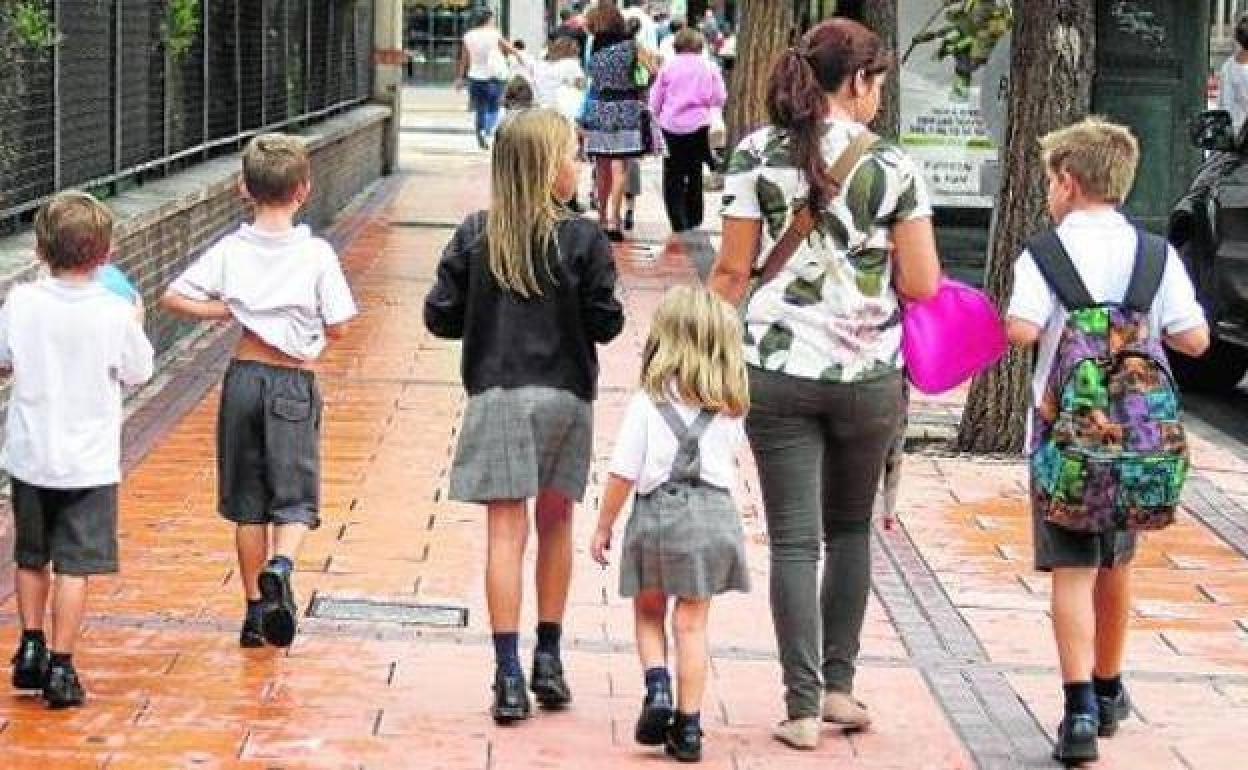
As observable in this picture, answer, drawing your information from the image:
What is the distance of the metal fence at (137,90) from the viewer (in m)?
11.1

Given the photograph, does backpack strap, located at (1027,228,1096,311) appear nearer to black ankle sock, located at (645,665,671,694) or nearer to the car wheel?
black ankle sock, located at (645,665,671,694)

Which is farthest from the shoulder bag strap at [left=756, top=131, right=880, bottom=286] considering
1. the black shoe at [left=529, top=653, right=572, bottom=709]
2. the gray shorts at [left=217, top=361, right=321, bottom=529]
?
the gray shorts at [left=217, top=361, right=321, bottom=529]

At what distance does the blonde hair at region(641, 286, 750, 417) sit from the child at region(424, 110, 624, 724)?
38 cm

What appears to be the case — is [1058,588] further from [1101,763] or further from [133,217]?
[133,217]

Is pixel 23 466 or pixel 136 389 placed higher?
pixel 23 466

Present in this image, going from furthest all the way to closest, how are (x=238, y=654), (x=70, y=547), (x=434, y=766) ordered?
(x=238, y=654) < (x=70, y=547) < (x=434, y=766)

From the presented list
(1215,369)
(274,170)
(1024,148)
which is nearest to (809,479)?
(274,170)

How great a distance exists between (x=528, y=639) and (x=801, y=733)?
138cm

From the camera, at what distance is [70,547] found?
23.1 feet

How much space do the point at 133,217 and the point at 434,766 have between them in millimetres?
6334

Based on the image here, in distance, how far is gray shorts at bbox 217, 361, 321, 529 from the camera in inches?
300

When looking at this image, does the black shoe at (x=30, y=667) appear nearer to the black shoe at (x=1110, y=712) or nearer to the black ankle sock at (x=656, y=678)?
the black ankle sock at (x=656, y=678)

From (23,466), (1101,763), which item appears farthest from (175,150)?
(1101,763)

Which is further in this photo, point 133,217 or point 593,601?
point 133,217
